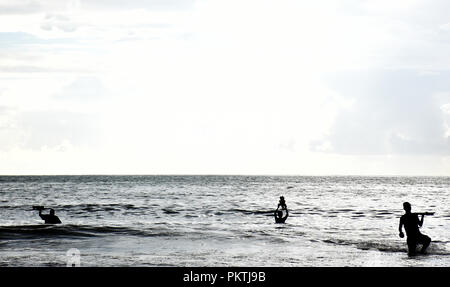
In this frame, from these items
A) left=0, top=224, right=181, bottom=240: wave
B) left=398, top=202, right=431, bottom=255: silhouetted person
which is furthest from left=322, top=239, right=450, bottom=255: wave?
left=0, top=224, right=181, bottom=240: wave

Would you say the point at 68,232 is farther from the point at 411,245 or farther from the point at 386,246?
the point at 411,245

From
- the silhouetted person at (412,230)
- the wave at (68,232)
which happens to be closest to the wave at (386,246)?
the silhouetted person at (412,230)

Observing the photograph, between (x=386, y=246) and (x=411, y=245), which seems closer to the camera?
(x=411, y=245)

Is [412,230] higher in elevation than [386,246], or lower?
higher

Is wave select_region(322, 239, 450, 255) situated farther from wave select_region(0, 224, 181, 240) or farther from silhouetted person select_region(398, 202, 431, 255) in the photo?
wave select_region(0, 224, 181, 240)

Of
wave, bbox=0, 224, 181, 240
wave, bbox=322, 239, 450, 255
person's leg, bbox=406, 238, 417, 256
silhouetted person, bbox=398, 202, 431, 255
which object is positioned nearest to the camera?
silhouetted person, bbox=398, 202, 431, 255

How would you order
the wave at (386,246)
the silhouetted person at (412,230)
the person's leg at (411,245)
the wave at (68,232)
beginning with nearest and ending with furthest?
the silhouetted person at (412,230) → the person's leg at (411,245) → the wave at (386,246) → the wave at (68,232)

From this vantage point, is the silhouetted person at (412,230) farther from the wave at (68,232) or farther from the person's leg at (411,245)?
the wave at (68,232)

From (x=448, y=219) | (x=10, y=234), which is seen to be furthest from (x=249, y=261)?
(x=448, y=219)

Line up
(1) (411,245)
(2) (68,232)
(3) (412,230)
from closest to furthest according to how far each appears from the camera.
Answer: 1. (3) (412,230)
2. (1) (411,245)
3. (2) (68,232)

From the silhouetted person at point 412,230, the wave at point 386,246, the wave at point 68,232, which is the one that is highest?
the silhouetted person at point 412,230

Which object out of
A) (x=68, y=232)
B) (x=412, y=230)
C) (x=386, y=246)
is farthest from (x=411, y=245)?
(x=68, y=232)

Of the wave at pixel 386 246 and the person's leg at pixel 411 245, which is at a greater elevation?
the person's leg at pixel 411 245

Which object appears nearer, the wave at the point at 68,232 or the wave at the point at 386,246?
the wave at the point at 386,246
